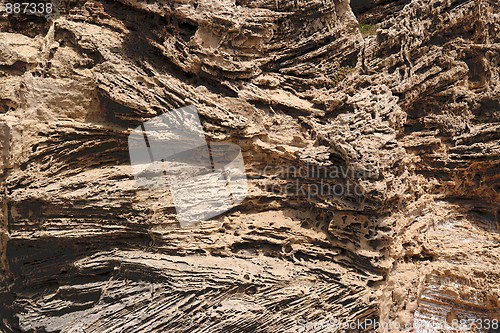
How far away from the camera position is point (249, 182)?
851 centimetres

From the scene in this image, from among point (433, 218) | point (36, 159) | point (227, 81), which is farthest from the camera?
point (433, 218)

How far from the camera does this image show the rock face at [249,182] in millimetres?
7711

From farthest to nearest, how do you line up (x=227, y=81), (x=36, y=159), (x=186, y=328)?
(x=227, y=81), (x=36, y=159), (x=186, y=328)

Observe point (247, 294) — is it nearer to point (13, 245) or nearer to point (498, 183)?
point (13, 245)

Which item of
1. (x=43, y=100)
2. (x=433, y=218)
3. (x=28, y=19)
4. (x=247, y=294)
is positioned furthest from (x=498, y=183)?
(x=28, y=19)

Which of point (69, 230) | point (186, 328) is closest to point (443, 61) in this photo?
point (186, 328)

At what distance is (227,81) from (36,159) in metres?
3.83

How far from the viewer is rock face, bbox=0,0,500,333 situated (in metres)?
7.71

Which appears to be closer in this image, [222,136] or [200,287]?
[200,287]

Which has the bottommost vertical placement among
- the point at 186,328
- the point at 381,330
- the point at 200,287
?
the point at 381,330

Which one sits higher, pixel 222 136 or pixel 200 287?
pixel 222 136

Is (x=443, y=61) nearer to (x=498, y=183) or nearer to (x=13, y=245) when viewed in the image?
(x=498, y=183)

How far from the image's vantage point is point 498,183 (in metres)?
9.52

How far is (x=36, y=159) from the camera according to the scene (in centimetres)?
788
